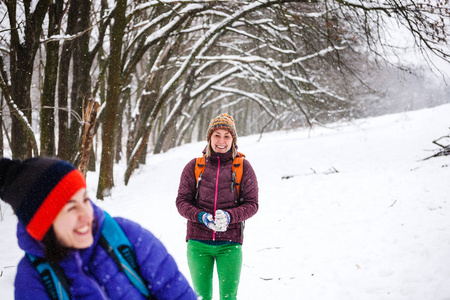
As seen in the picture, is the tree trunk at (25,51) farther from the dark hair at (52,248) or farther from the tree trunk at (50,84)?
the dark hair at (52,248)

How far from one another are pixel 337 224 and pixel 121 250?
4980mm

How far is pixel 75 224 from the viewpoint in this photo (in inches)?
43.2

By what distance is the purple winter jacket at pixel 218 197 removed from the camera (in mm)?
2287

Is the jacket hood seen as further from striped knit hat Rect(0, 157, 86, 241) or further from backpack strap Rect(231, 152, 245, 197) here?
backpack strap Rect(231, 152, 245, 197)

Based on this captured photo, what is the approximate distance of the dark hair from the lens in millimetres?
1074

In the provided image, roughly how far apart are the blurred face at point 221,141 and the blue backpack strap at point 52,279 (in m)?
1.53

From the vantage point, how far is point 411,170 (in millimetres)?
6824

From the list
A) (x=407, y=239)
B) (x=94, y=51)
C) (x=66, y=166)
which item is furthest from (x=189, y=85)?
(x=66, y=166)

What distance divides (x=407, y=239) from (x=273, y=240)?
2.11 m

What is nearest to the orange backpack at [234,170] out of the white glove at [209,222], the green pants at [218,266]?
the white glove at [209,222]

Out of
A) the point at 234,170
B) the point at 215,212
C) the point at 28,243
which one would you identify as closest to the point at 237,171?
the point at 234,170

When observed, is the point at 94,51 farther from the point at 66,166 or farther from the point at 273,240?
the point at 66,166

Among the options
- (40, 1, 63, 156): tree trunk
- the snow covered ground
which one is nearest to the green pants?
the snow covered ground

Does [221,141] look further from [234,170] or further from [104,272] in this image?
[104,272]
